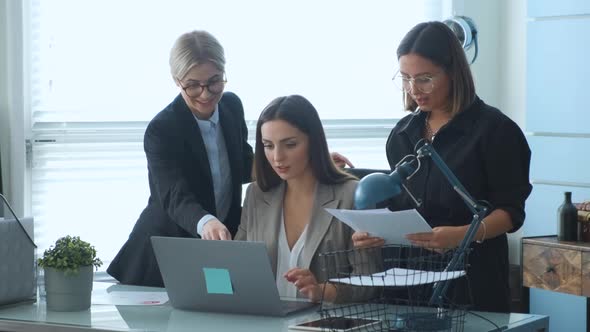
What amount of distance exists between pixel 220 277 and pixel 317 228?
42cm

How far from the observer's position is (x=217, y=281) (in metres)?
2.65

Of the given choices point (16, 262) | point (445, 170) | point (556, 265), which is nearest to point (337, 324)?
point (445, 170)

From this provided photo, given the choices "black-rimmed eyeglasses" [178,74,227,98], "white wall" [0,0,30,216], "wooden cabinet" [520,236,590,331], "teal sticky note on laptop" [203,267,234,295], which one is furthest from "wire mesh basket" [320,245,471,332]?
"white wall" [0,0,30,216]

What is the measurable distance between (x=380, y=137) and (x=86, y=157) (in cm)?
151

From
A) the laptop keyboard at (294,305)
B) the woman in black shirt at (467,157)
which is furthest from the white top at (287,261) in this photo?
the woman in black shirt at (467,157)

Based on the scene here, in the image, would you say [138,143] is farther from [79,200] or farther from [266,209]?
[266,209]

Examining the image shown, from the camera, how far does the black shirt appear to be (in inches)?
109

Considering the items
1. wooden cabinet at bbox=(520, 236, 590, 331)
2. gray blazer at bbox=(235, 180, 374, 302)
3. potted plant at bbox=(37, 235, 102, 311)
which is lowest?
wooden cabinet at bbox=(520, 236, 590, 331)

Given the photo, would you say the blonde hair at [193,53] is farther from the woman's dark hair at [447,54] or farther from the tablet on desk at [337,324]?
the tablet on desk at [337,324]

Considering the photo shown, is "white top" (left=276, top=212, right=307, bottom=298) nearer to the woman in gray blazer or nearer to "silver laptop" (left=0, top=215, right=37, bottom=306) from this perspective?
the woman in gray blazer

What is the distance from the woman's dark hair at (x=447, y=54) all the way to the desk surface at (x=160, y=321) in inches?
24.5

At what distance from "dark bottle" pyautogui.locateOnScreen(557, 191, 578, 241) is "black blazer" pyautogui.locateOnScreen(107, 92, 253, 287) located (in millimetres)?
1595

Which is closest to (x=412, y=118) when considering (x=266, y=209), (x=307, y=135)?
(x=307, y=135)

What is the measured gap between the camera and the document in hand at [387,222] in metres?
2.42
